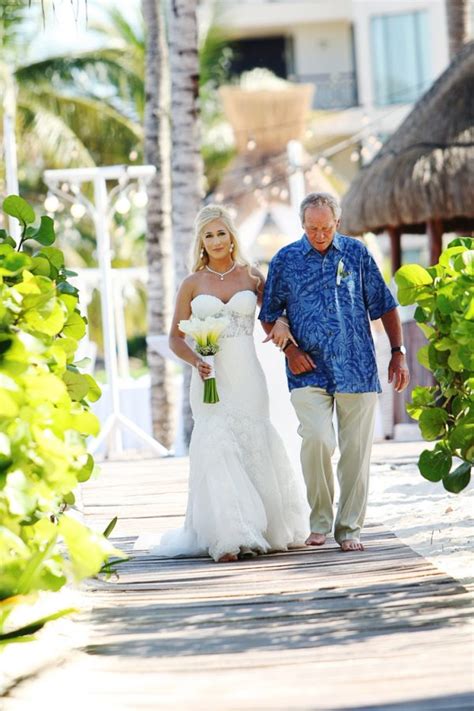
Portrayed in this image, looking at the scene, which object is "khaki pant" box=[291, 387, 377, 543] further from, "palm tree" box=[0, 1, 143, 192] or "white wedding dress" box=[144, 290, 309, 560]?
"palm tree" box=[0, 1, 143, 192]

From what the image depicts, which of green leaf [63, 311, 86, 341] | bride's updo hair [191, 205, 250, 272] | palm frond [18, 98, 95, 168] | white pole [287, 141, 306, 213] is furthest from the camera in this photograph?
palm frond [18, 98, 95, 168]

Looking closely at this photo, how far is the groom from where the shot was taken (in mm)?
7012

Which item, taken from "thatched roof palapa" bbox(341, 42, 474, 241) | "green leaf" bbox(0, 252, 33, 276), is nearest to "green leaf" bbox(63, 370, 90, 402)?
"green leaf" bbox(0, 252, 33, 276)

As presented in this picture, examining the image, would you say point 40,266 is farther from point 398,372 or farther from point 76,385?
point 398,372

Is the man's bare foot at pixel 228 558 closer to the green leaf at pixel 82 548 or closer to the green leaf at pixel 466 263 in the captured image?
the green leaf at pixel 466 263

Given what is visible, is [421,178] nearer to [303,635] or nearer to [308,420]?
[308,420]

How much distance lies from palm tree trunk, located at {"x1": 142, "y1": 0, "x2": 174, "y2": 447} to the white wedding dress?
945cm

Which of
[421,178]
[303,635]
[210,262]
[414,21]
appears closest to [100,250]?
[421,178]

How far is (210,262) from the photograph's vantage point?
24.5 ft

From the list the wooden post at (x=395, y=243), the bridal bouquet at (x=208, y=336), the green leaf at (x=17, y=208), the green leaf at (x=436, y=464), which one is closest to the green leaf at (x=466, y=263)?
the green leaf at (x=436, y=464)

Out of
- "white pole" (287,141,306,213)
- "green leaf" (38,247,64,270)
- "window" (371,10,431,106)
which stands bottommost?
"green leaf" (38,247,64,270)

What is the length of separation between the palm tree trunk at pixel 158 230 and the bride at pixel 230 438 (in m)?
9.37

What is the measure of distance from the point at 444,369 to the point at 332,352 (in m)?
1.09

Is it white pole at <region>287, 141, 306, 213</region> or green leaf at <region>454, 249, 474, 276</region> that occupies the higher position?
white pole at <region>287, 141, 306, 213</region>
